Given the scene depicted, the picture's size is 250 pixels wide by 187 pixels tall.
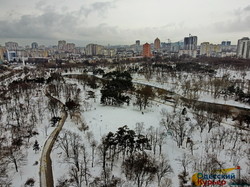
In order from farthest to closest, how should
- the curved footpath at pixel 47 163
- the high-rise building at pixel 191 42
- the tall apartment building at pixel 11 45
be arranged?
1. the tall apartment building at pixel 11 45
2. the high-rise building at pixel 191 42
3. the curved footpath at pixel 47 163

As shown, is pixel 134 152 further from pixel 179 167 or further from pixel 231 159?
pixel 231 159

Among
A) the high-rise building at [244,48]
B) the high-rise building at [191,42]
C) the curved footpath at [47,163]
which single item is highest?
the high-rise building at [191,42]

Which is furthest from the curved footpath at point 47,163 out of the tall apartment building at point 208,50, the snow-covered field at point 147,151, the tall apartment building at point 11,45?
the tall apartment building at point 11,45

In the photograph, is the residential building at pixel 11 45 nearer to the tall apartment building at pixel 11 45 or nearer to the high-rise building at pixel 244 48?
the tall apartment building at pixel 11 45

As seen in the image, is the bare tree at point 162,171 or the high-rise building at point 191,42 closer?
the bare tree at point 162,171

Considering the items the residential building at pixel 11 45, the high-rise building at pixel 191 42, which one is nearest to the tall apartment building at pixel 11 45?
the residential building at pixel 11 45

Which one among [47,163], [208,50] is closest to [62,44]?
[208,50]

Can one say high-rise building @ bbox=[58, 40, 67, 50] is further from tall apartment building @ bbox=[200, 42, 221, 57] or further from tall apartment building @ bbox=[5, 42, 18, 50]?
tall apartment building @ bbox=[200, 42, 221, 57]

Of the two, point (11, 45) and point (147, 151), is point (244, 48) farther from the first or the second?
point (11, 45)

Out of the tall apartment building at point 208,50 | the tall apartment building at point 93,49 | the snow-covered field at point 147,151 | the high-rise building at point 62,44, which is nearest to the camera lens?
the snow-covered field at point 147,151

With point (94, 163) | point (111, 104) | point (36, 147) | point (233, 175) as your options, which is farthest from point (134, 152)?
point (111, 104)

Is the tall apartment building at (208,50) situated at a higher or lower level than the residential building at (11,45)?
lower
